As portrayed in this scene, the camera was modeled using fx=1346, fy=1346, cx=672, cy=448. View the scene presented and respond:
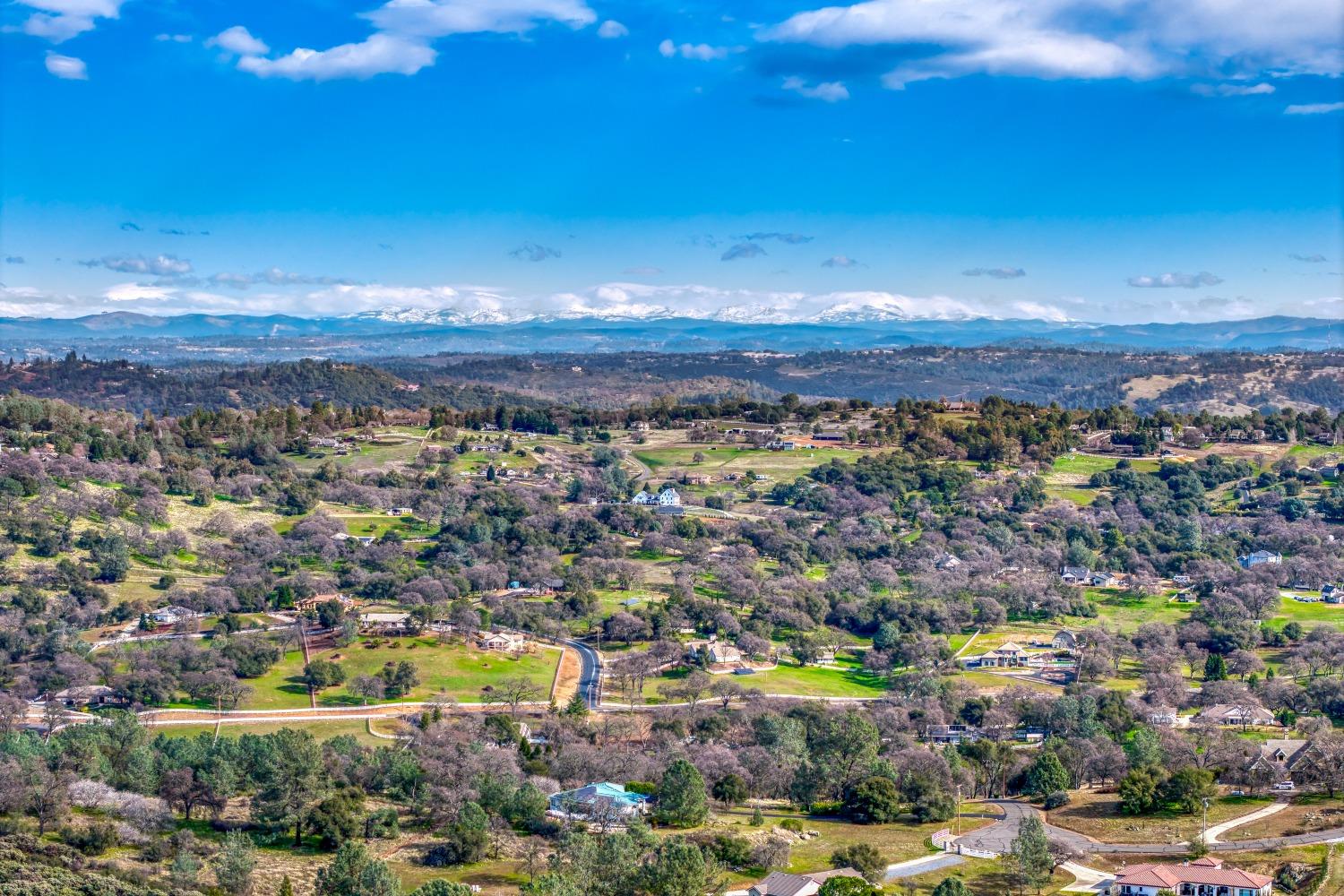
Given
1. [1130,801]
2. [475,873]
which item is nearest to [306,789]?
[475,873]

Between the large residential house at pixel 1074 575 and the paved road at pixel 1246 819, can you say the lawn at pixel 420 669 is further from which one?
the large residential house at pixel 1074 575

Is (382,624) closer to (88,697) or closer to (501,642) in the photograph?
(501,642)

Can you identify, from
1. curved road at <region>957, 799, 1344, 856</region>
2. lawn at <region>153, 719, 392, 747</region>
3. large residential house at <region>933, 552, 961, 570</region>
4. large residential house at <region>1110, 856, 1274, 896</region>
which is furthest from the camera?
large residential house at <region>933, 552, 961, 570</region>

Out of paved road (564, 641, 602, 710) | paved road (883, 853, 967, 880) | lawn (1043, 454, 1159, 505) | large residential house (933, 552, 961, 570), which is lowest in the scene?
paved road (564, 641, 602, 710)

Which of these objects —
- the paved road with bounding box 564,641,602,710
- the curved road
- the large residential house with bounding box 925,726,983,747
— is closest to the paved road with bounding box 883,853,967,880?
the curved road

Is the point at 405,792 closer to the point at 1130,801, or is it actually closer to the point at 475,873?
the point at 475,873

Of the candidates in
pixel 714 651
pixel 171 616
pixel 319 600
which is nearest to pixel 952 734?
pixel 714 651

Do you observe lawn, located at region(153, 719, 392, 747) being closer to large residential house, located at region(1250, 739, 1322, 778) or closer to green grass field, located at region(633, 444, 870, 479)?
large residential house, located at region(1250, 739, 1322, 778)
